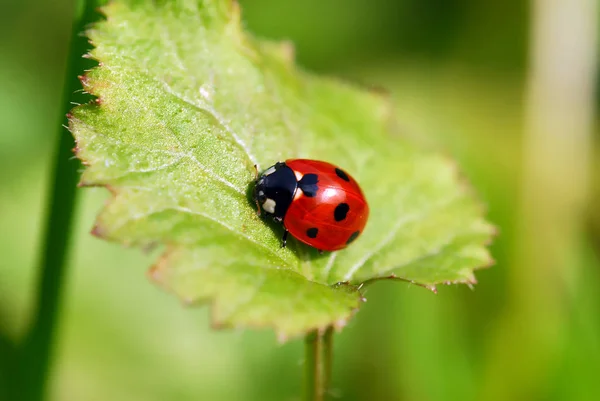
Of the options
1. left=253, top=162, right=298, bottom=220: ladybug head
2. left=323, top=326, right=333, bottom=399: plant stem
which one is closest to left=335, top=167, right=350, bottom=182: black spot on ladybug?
left=253, top=162, right=298, bottom=220: ladybug head

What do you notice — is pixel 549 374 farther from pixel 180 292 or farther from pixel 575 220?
pixel 180 292

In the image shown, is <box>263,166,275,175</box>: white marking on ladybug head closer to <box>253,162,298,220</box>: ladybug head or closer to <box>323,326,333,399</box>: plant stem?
<box>253,162,298,220</box>: ladybug head

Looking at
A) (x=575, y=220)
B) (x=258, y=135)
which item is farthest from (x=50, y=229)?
(x=575, y=220)

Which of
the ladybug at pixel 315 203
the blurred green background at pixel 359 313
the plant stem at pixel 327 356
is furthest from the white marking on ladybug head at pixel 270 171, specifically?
the blurred green background at pixel 359 313

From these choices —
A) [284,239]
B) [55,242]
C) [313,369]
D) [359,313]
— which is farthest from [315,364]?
[359,313]

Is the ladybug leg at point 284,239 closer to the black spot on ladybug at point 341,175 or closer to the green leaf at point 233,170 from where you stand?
the green leaf at point 233,170

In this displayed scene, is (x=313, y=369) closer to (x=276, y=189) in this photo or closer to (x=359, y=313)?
(x=276, y=189)
